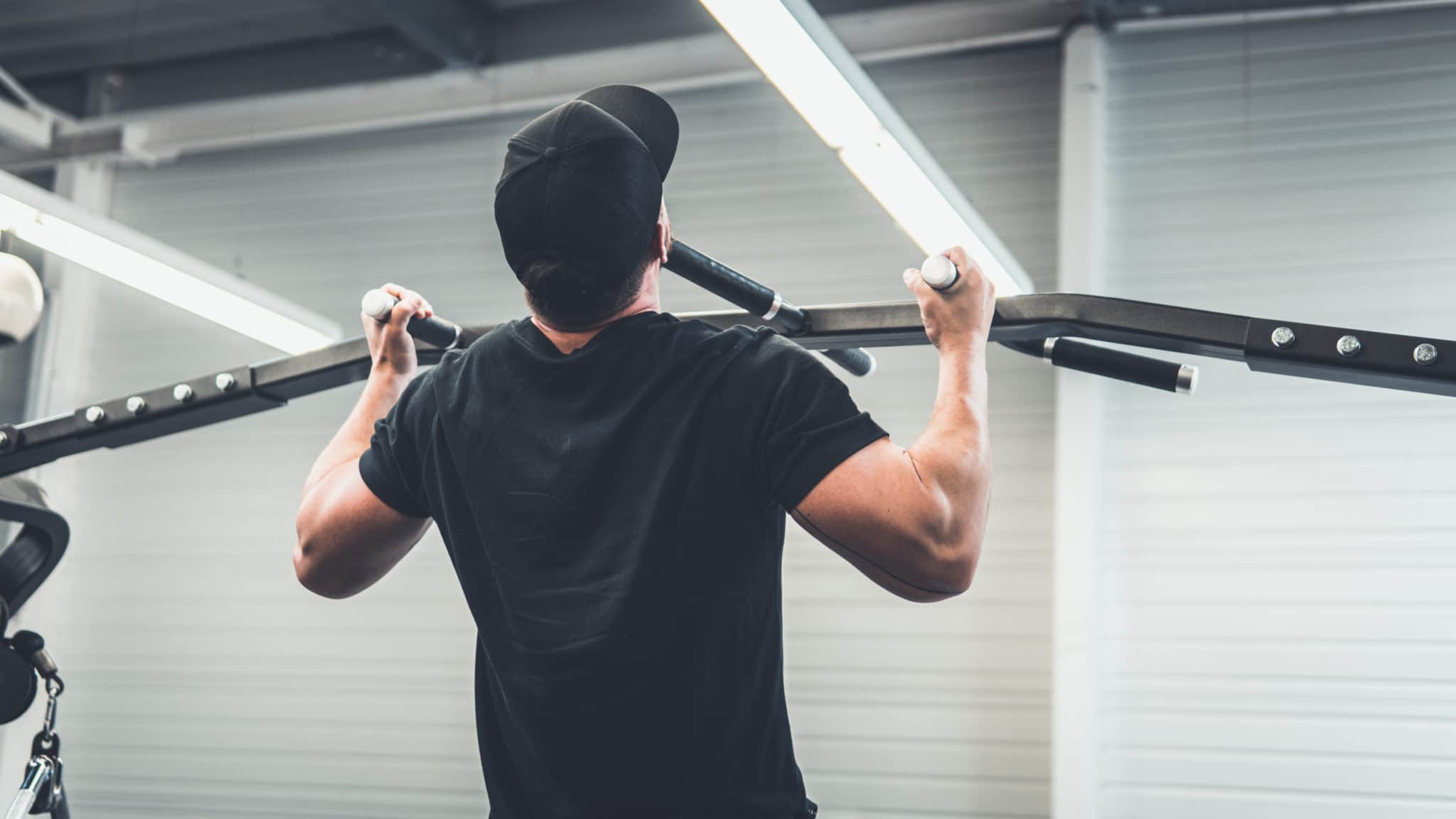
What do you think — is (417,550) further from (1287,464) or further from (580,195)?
(580,195)

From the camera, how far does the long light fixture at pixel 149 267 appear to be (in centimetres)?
379

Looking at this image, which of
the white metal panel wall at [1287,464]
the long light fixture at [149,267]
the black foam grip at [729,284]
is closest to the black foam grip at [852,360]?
the black foam grip at [729,284]

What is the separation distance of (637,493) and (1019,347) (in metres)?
0.83

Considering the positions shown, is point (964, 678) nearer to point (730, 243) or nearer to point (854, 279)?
point (854, 279)

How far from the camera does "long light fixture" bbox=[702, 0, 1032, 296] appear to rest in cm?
262

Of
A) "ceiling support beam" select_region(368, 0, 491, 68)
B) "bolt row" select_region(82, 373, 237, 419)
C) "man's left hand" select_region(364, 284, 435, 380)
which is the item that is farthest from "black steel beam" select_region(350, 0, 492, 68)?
"man's left hand" select_region(364, 284, 435, 380)

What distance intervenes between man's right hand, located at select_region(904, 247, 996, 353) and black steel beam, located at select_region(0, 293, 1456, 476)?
0.20 metres

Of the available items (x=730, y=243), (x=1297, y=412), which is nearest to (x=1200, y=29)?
(x=1297, y=412)

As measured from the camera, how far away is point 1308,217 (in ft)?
16.2

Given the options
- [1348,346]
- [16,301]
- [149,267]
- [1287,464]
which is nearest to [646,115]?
[1348,346]

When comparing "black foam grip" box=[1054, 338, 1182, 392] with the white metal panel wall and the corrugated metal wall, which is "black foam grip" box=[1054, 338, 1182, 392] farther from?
the corrugated metal wall

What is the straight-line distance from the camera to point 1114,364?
1.80 m

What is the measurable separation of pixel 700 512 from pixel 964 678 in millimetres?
4014

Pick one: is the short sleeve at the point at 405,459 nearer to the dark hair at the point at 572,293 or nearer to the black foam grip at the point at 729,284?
the dark hair at the point at 572,293
